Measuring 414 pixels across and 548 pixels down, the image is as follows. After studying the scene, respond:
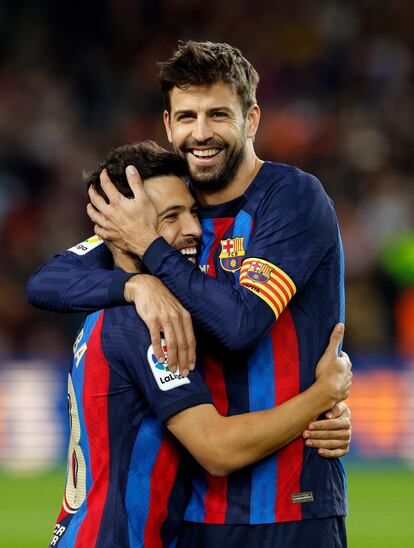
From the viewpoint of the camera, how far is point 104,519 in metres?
3.69

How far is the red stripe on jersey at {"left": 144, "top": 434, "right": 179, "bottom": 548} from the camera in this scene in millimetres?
3760

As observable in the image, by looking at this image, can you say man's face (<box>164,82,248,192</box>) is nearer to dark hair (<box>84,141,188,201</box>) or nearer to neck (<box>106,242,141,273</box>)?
dark hair (<box>84,141,188,201</box>)

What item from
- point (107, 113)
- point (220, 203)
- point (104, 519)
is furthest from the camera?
point (107, 113)

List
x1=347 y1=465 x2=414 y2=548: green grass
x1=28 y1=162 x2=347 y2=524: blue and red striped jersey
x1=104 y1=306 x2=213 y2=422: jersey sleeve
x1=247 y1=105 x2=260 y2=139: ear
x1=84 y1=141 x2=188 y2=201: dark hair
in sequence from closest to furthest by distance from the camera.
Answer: x1=104 y1=306 x2=213 y2=422: jersey sleeve
x1=28 y1=162 x2=347 y2=524: blue and red striped jersey
x1=84 y1=141 x2=188 y2=201: dark hair
x1=247 y1=105 x2=260 y2=139: ear
x1=347 y1=465 x2=414 y2=548: green grass

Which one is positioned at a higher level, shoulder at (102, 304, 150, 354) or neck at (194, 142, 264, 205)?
neck at (194, 142, 264, 205)

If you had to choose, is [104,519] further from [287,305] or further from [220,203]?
[220,203]

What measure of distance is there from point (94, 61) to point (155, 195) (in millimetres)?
10968

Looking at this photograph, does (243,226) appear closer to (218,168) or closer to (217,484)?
(218,168)

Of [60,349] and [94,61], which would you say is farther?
[94,61]

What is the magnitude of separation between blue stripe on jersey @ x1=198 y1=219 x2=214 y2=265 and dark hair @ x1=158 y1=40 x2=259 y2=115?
17.0 inches

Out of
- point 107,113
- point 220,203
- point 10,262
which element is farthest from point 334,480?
point 107,113

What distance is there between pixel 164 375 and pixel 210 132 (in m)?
0.92

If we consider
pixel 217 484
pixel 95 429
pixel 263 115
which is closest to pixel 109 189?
pixel 95 429

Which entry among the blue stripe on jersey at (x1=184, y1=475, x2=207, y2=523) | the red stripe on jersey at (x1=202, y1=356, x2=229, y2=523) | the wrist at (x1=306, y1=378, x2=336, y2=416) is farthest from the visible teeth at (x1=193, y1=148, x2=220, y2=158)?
the blue stripe on jersey at (x1=184, y1=475, x2=207, y2=523)
